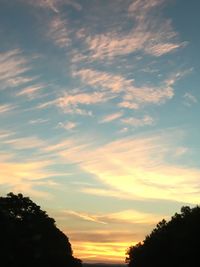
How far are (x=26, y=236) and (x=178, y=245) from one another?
27.5 meters

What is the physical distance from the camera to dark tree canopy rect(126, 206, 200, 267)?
270 ft

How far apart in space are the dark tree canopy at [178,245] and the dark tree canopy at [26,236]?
21.0 m

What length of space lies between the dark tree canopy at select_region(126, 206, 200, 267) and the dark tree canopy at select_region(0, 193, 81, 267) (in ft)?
68.8

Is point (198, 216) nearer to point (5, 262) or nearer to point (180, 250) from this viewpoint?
point (180, 250)

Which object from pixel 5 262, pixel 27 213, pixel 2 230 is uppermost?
pixel 27 213

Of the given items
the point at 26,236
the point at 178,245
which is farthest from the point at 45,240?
the point at 178,245

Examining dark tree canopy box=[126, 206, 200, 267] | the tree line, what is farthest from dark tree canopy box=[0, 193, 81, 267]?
dark tree canopy box=[126, 206, 200, 267]

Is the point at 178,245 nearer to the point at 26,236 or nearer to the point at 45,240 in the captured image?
the point at 26,236

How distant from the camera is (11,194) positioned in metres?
105

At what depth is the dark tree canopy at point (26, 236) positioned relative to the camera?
266ft

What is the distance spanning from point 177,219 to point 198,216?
3283 centimetres

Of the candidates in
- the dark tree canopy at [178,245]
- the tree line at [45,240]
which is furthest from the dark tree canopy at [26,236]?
the dark tree canopy at [178,245]

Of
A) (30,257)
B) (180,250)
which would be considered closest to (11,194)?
(30,257)

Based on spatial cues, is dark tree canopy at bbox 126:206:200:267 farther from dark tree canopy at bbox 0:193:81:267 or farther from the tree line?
dark tree canopy at bbox 0:193:81:267
